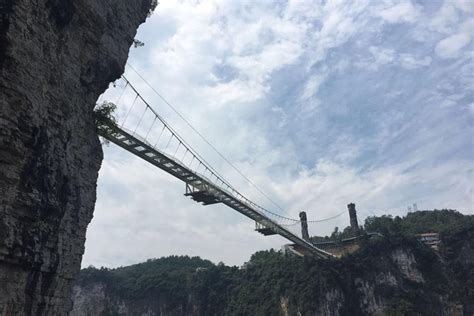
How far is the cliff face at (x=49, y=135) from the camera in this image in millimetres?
9836

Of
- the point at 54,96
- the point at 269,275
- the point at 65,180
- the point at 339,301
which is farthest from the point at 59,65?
the point at 269,275

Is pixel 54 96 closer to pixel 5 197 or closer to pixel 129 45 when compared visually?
pixel 5 197

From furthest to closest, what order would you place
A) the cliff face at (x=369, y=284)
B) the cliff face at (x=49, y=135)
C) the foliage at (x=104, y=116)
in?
the cliff face at (x=369, y=284) → the foliage at (x=104, y=116) → the cliff face at (x=49, y=135)

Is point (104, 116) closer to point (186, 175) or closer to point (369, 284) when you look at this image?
point (186, 175)

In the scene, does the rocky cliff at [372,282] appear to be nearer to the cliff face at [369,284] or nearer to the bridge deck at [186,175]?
the cliff face at [369,284]

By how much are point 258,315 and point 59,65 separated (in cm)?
5155

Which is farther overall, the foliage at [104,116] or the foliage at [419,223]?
the foliage at [419,223]

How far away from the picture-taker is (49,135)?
11.5 metres

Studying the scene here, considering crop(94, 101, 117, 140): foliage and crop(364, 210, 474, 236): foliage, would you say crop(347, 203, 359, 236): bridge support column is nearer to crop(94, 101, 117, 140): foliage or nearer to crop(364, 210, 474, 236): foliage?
crop(364, 210, 474, 236): foliage

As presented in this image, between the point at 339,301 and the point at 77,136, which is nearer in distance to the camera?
the point at 77,136

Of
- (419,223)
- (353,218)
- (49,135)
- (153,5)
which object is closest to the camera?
(49,135)

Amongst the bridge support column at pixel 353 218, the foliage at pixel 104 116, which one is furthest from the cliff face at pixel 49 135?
the bridge support column at pixel 353 218

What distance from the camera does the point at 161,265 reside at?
9619cm

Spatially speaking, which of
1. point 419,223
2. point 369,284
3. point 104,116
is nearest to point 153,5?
point 104,116
